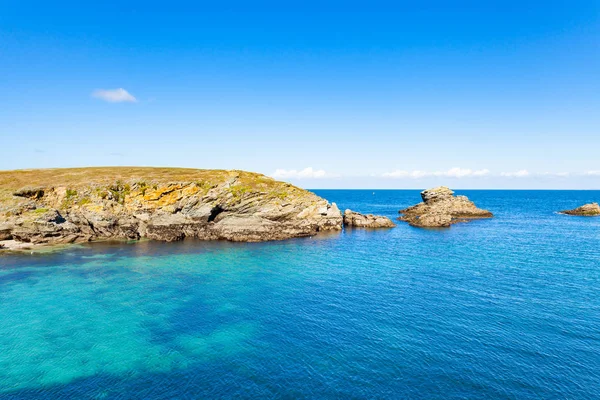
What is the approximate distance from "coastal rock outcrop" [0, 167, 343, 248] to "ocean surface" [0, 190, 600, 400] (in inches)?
726

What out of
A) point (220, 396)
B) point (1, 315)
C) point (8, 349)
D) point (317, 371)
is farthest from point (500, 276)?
point (1, 315)

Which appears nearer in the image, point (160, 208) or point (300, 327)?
point (300, 327)

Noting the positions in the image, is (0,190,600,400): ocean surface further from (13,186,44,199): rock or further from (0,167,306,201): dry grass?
(0,167,306,201): dry grass

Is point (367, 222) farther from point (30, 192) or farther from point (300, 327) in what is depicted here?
point (30, 192)

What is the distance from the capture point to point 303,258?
214 ft

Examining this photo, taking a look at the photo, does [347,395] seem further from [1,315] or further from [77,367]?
[1,315]

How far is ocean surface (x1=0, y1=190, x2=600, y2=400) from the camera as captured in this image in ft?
83.8

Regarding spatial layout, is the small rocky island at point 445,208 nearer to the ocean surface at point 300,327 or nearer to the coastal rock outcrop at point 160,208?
the coastal rock outcrop at point 160,208

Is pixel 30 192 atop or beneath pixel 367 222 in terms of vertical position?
atop

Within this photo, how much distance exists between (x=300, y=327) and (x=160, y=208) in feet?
214

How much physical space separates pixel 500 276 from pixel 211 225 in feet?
215

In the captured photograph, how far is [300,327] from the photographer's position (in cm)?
3484

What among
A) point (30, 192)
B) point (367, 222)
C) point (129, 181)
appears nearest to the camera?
point (30, 192)

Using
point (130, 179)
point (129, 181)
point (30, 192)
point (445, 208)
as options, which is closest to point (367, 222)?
point (445, 208)
